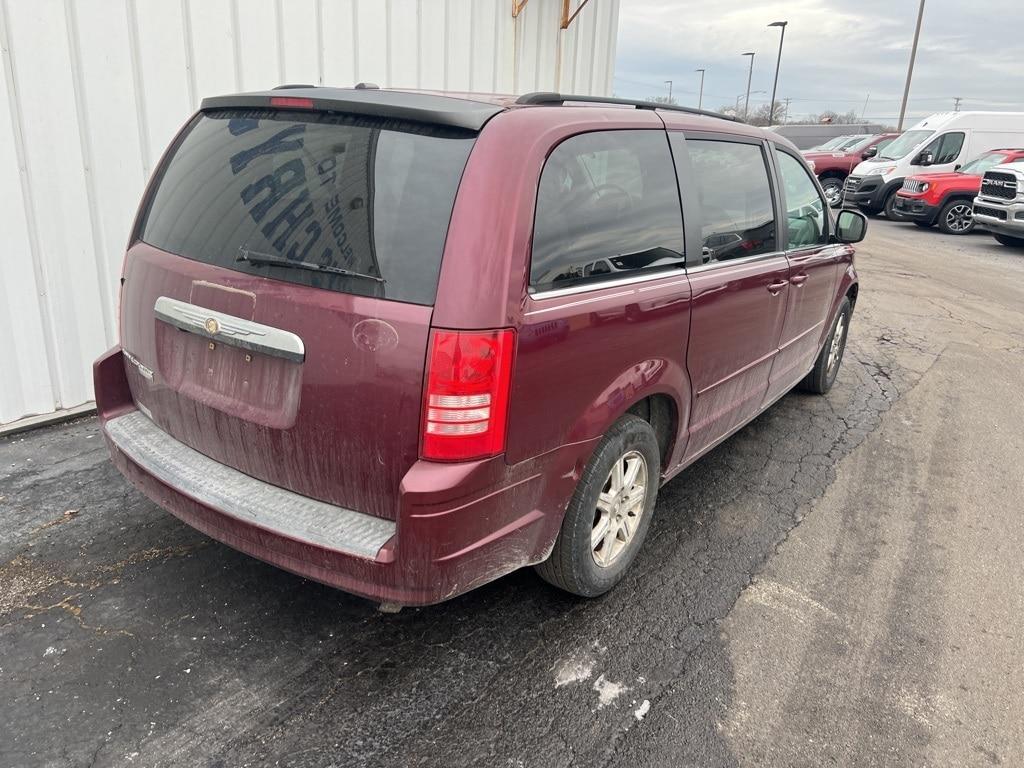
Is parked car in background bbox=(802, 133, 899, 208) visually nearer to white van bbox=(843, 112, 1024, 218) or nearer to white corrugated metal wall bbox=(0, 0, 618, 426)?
white van bbox=(843, 112, 1024, 218)

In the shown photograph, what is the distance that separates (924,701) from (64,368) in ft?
15.6

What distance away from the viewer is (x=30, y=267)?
4.28 m

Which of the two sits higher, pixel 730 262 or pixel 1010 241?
pixel 730 262

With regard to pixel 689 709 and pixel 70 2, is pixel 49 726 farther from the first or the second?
pixel 70 2

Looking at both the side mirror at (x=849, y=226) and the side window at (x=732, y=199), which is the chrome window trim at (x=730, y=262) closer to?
the side window at (x=732, y=199)

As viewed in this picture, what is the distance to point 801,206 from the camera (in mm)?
4484

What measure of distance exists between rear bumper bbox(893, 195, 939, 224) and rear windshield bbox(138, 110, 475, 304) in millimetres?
17657

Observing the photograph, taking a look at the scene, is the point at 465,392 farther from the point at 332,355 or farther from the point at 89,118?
the point at 89,118

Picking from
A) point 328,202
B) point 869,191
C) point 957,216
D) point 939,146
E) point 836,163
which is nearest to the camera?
point 328,202

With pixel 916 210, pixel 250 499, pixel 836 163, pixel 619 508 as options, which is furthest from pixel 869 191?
pixel 250 499

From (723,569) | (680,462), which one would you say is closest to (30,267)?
(680,462)

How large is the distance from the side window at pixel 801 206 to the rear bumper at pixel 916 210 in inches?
563

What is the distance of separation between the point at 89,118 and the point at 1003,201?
15.4 meters

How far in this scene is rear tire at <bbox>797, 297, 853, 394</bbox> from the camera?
547 centimetres
